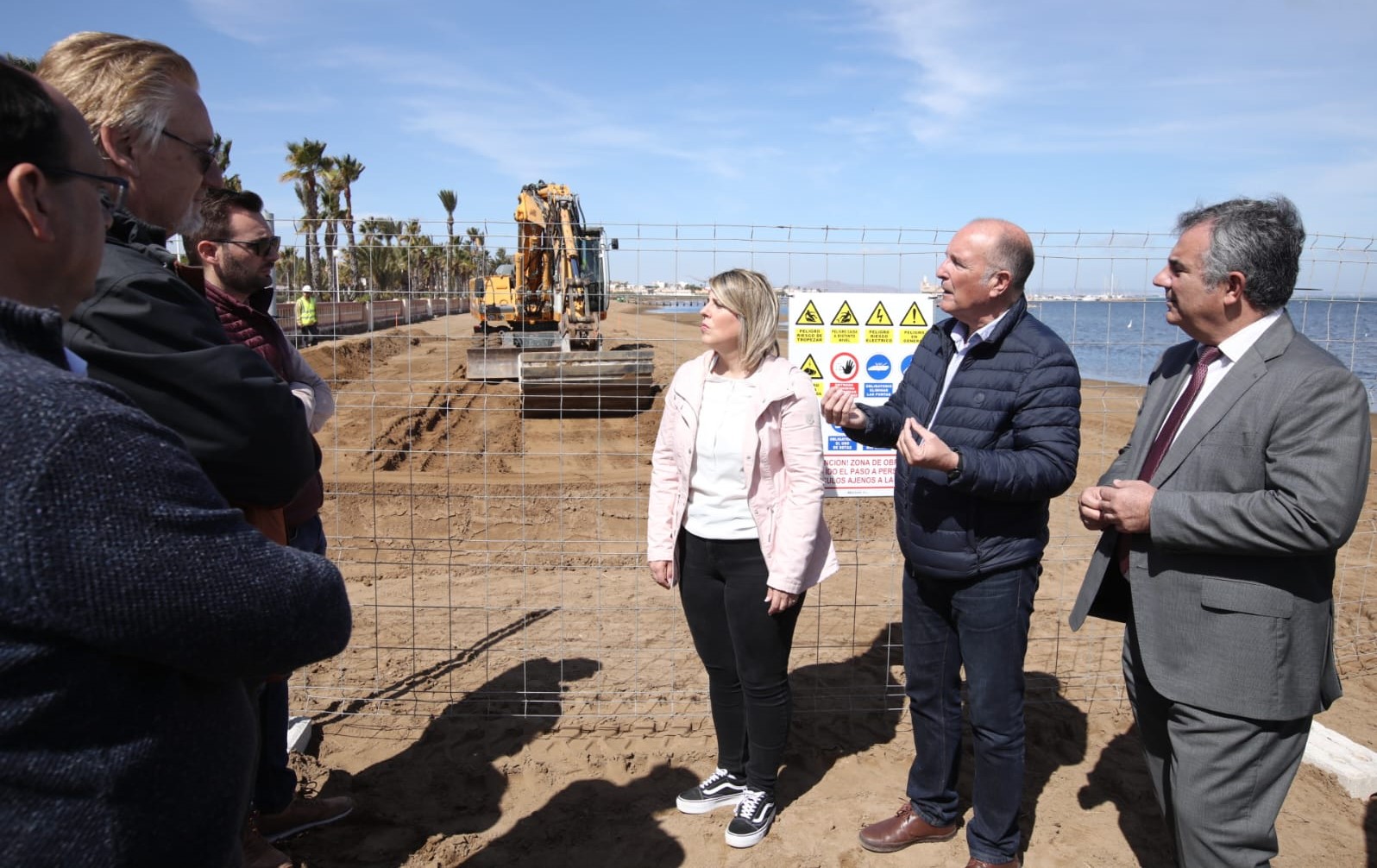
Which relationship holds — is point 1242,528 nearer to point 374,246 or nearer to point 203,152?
point 203,152

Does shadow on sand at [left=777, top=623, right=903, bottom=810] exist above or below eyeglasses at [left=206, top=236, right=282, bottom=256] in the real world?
below

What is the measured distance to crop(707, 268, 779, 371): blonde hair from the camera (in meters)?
3.04

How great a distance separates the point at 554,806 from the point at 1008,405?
2301mm

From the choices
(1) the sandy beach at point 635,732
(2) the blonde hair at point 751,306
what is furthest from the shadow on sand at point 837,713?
(2) the blonde hair at point 751,306

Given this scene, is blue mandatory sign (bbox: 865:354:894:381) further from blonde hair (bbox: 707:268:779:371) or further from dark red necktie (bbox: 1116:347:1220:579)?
dark red necktie (bbox: 1116:347:1220:579)

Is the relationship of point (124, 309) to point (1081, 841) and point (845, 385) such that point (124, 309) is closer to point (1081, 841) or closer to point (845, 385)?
point (845, 385)

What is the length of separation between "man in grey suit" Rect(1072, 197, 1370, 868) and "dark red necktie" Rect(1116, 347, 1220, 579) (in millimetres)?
10

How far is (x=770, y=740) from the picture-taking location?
3174 millimetres

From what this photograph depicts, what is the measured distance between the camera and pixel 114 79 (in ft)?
5.54

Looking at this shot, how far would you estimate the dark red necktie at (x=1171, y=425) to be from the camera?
241 cm

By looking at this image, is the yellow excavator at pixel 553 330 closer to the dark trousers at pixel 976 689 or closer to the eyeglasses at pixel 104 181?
the dark trousers at pixel 976 689

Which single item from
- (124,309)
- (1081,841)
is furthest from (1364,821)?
(124,309)

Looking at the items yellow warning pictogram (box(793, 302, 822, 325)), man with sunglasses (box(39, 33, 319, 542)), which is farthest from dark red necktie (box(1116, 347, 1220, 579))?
man with sunglasses (box(39, 33, 319, 542))

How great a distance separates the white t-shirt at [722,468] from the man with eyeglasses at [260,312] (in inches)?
50.3
